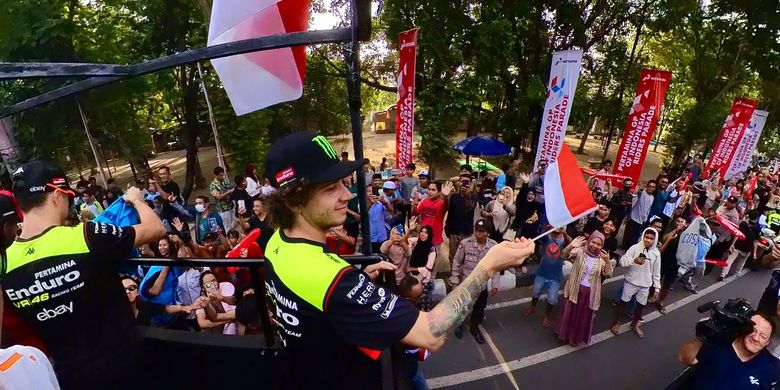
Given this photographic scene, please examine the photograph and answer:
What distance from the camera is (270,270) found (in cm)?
142

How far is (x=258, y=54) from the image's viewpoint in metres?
2.10

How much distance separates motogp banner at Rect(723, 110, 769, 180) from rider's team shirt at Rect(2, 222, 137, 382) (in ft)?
55.6

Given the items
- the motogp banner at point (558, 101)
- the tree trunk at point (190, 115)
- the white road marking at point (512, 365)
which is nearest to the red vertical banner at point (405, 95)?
the motogp banner at point (558, 101)

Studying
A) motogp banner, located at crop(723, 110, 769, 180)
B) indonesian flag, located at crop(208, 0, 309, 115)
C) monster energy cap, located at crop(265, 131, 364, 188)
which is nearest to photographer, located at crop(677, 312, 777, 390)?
monster energy cap, located at crop(265, 131, 364, 188)

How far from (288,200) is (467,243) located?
14.5ft

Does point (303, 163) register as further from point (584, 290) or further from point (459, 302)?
point (584, 290)

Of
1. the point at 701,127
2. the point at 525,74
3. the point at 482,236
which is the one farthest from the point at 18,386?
the point at 701,127

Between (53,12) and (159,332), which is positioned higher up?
(53,12)

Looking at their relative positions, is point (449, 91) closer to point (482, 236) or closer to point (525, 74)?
point (525, 74)

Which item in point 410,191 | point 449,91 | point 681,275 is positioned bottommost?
point 681,275

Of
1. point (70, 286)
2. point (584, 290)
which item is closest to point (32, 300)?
point (70, 286)

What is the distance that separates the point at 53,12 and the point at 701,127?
894 inches

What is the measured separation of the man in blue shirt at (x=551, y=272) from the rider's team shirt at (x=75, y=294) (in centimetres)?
523

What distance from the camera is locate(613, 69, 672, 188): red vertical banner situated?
10180 mm
